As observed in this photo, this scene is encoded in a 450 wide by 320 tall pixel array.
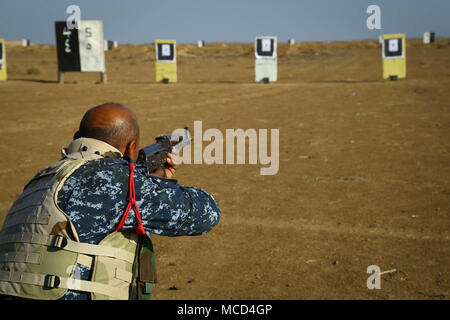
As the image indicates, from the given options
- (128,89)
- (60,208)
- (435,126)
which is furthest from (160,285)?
(128,89)

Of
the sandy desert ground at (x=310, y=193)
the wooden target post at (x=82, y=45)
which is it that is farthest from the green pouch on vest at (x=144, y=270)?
the wooden target post at (x=82, y=45)

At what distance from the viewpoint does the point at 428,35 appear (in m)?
51.2

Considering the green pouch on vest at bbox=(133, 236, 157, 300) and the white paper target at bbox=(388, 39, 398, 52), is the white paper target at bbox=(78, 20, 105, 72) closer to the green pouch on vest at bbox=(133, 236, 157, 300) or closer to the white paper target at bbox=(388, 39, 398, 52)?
the white paper target at bbox=(388, 39, 398, 52)

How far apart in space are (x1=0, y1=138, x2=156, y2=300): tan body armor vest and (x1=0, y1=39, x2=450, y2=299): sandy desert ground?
67.6 inches

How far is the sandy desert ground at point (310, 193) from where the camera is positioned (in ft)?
12.5

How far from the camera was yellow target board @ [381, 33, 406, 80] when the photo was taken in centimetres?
1781

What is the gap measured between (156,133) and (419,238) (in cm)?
593

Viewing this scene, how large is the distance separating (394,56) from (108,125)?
1749cm

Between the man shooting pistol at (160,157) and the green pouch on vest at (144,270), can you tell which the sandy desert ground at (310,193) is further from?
the green pouch on vest at (144,270)

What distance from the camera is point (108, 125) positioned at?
2123mm

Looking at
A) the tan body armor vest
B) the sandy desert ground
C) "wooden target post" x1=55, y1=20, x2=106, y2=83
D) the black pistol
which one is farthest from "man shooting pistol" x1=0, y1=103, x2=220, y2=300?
"wooden target post" x1=55, y1=20, x2=106, y2=83

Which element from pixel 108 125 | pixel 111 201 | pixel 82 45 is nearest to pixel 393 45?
pixel 82 45

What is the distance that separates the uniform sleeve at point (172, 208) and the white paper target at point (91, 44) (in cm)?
1618

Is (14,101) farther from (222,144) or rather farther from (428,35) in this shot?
(428,35)
